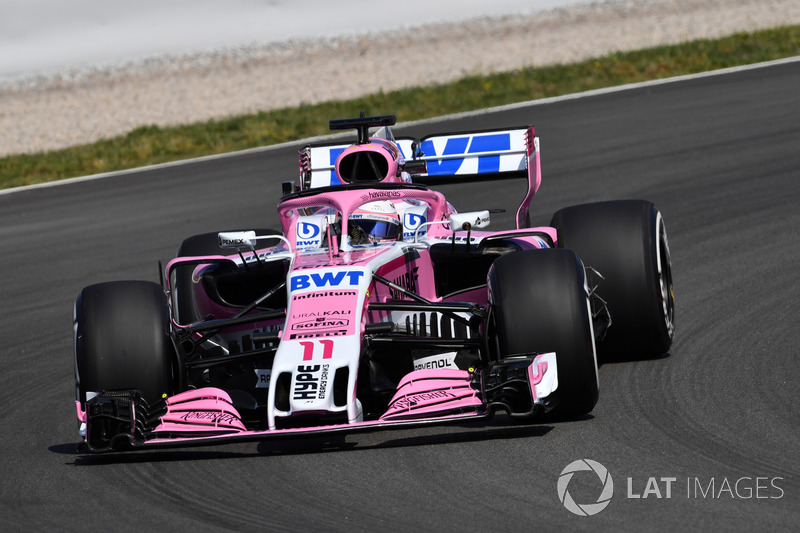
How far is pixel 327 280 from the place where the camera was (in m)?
7.10

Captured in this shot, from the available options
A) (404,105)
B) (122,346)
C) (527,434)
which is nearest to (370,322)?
(527,434)

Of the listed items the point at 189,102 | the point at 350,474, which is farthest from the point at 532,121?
the point at 350,474

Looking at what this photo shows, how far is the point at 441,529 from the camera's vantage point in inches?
210

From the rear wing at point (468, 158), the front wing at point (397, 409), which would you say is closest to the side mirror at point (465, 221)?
the front wing at point (397, 409)

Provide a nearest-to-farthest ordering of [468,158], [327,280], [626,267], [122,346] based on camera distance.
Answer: [122,346] < [327,280] < [626,267] < [468,158]

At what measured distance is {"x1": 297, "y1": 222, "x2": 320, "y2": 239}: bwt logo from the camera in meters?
8.11

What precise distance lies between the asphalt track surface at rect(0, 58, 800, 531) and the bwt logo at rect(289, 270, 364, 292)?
2.70 ft

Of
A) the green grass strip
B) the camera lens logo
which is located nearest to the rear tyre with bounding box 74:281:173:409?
the camera lens logo

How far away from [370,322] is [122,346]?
1.36m

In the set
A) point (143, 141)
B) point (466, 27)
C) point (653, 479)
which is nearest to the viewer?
point (653, 479)

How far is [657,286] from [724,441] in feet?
6.55

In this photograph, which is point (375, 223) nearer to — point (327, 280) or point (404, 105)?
point (327, 280)

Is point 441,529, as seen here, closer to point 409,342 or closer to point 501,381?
point 501,381

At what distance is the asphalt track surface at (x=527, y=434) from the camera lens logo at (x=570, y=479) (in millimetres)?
40
